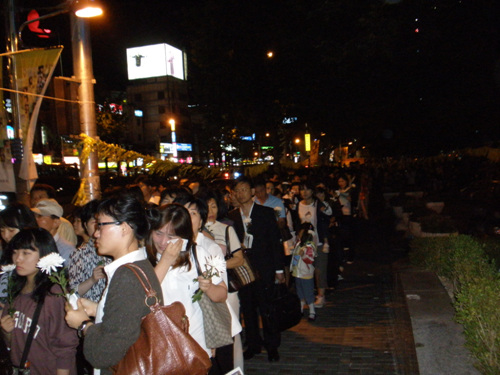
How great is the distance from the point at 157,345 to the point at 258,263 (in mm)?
3598

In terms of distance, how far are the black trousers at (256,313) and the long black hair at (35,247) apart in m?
2.45

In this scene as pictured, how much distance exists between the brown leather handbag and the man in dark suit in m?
3.00

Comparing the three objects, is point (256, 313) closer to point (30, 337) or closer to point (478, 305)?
point (478, 305)

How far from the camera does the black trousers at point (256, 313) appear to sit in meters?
5.43

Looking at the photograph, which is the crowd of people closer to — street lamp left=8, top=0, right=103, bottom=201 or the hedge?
street lamp left=8, top=0, right=103, bottom=201

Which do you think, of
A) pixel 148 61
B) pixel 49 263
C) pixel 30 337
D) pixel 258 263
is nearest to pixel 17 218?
pixel 30 337

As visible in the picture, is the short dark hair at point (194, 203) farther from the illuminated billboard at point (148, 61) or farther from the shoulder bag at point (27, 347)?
the illuminated billboard at point (148, 61)

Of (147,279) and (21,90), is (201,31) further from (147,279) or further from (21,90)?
(147,279)

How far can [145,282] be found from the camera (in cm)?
237

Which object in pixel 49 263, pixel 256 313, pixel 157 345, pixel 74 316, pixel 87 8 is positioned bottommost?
pixel 256 313

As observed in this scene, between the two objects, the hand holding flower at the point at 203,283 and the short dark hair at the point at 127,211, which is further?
the hand holding flower at the point at 203,283

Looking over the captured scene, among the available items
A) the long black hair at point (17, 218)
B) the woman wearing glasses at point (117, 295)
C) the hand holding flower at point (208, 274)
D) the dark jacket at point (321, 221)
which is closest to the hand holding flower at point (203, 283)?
the hand holding flower at point (208, 274)

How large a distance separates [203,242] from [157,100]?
73.2 metres

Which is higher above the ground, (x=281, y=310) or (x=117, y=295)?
(x=117, y=295)
